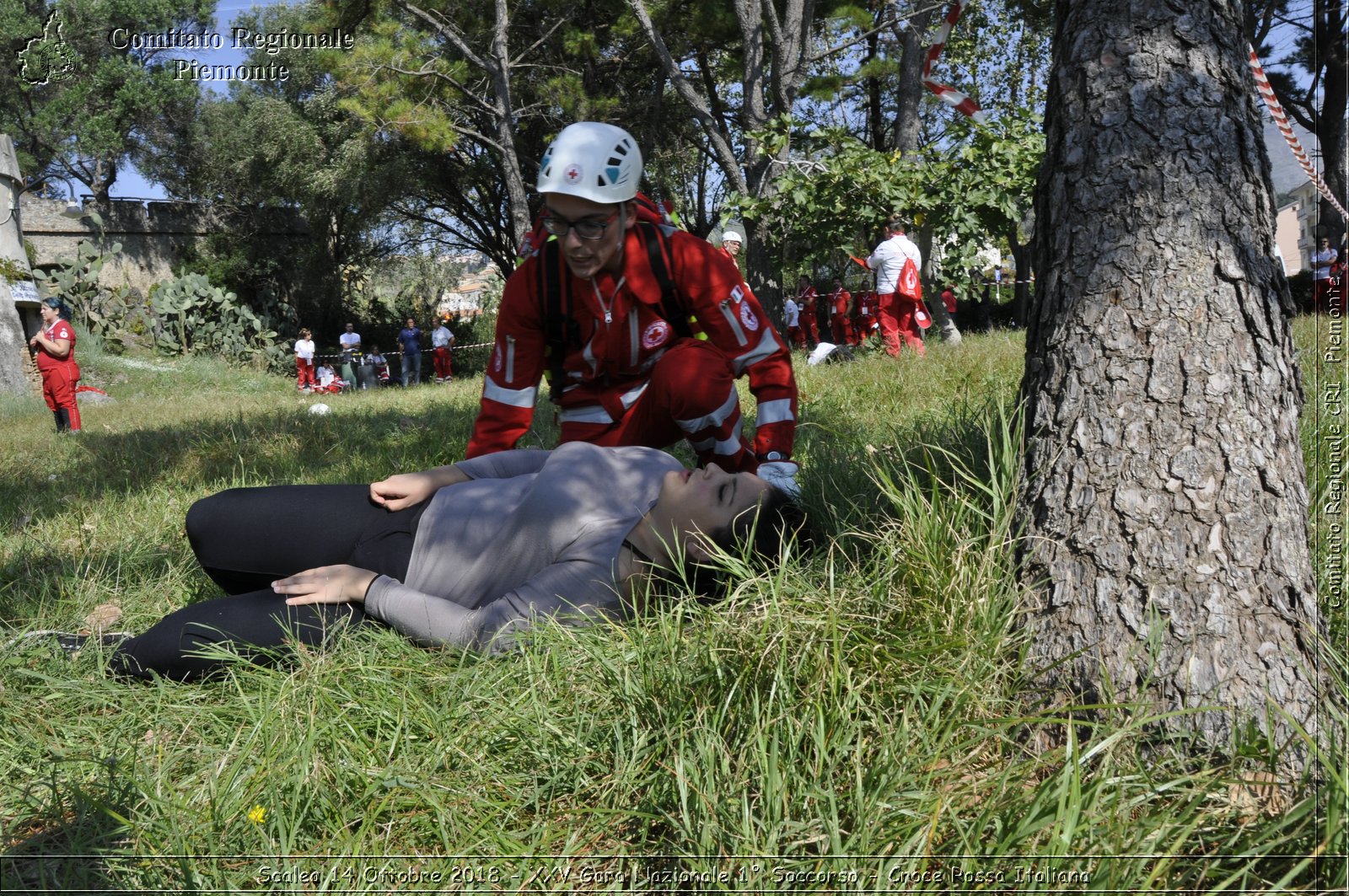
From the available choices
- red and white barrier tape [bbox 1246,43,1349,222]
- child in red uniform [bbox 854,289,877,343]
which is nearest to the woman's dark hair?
red and white barrier tape [bbox 1246,43,1349,222]

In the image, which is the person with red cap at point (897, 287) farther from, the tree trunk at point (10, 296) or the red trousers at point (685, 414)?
the tree trunk at point (10, 296)

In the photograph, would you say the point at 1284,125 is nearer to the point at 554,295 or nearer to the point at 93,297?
the point at 554,295

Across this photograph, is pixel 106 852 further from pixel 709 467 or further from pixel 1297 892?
pixel 1297 892

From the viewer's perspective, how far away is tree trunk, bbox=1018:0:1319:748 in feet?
6.62

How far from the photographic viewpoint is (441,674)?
8.43 feet

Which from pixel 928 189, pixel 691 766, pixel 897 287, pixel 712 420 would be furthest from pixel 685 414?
pixel 928 189

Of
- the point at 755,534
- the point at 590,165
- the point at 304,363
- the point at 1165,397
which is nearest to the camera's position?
the point at 1165,397

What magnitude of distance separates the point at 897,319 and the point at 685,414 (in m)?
8.27

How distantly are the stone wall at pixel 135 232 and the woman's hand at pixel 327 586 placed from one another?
2741 cm

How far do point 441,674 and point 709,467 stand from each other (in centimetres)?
94

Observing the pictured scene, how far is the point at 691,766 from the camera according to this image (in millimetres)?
1878

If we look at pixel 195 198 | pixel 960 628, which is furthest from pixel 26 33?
pixel 960 628

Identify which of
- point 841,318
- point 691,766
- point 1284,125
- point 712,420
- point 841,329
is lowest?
point 691,766

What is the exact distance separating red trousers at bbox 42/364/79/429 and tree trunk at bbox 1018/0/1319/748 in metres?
12.0
